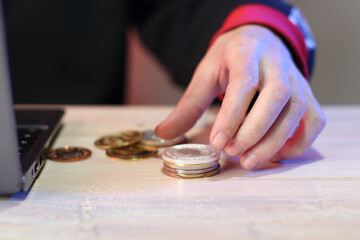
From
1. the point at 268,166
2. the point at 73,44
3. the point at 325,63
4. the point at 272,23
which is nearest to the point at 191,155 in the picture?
the point at 268,166

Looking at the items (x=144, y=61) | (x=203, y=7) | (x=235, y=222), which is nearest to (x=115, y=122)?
(x=203, y=7)

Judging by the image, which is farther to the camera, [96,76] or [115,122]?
[96,76]

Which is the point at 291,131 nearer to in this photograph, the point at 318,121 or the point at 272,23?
the point at 318,121

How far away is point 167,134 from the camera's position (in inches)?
26.5

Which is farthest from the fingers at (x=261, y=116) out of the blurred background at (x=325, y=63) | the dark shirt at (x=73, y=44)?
the blurred background at (x=325, y=63)

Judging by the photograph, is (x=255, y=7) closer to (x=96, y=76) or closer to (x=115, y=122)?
(x=115, y=122)

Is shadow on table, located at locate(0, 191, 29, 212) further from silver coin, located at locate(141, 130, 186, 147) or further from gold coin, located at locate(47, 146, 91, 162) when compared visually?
silver coin, located at locate(141, 130, 186, 147)

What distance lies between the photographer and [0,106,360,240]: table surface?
1.36 feet

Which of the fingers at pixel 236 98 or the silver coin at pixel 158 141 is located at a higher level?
the fingers at pixel 236 98

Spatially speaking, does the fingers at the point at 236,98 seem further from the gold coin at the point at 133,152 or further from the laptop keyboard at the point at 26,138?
the laptop keyboard at the point at 26,138

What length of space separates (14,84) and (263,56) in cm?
116

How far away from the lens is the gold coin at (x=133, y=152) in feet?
2.15

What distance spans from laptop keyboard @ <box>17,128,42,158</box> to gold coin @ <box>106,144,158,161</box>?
0.42 ft

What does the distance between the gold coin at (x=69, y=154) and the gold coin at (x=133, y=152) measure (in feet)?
0.14
